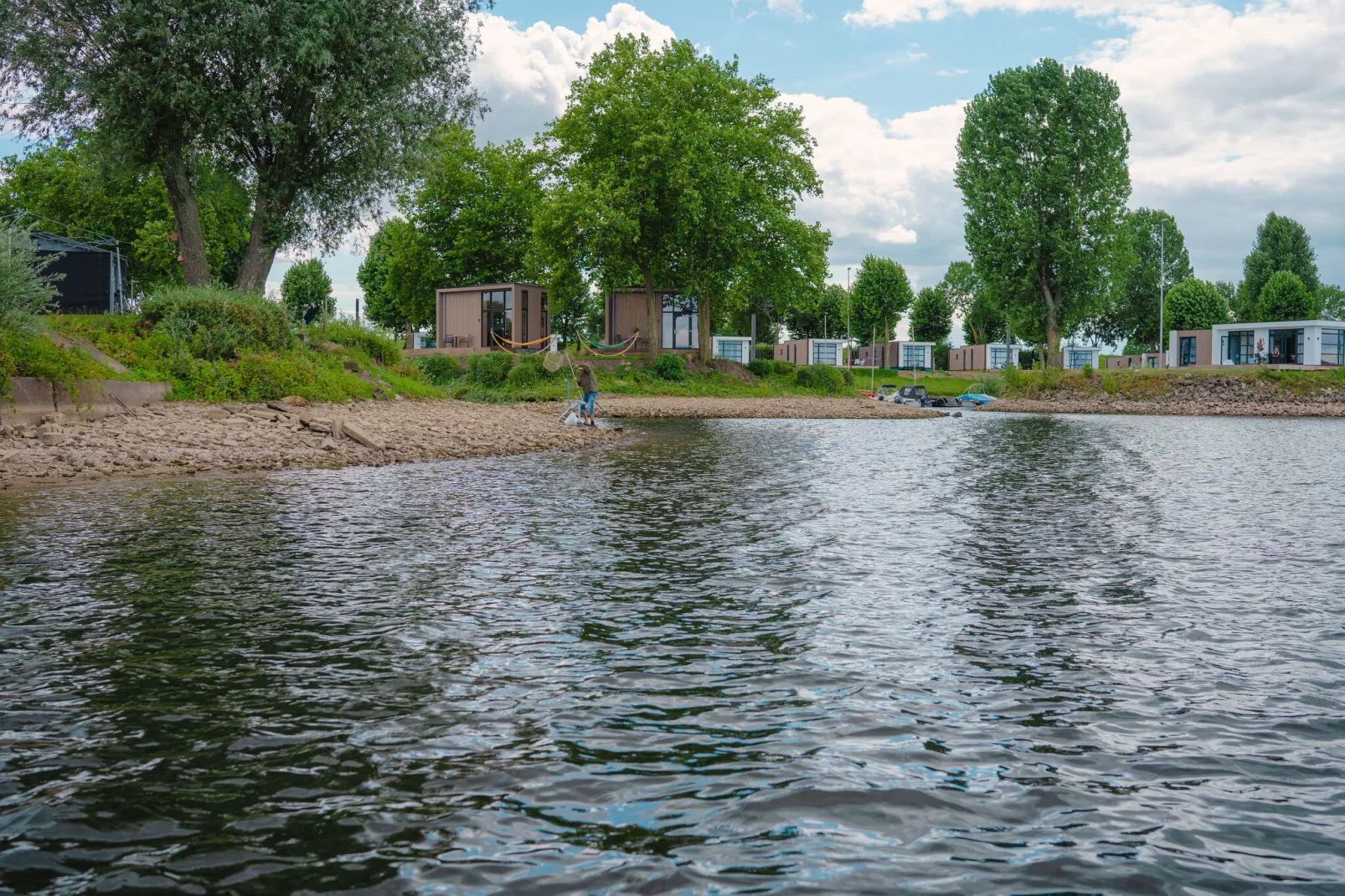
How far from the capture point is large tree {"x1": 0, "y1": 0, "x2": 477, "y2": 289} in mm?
26031

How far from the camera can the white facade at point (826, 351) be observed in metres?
105

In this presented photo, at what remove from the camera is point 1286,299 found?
8569cm

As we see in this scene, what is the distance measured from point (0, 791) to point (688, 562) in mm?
6562

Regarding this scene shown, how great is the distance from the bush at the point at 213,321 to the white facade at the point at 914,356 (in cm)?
9283

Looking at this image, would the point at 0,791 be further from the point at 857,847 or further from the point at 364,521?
the point at 364,521

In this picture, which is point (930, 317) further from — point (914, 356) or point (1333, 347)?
point (1333, 347)

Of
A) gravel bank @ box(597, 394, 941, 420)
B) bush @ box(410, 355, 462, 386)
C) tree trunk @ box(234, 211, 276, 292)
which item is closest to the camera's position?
tree trunk @ box(234, 211, 276, 292)

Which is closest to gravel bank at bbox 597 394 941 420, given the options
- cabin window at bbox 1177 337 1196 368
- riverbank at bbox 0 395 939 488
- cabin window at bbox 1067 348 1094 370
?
riverbank at bbox 0 395 939 488

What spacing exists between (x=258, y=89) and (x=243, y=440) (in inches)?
505

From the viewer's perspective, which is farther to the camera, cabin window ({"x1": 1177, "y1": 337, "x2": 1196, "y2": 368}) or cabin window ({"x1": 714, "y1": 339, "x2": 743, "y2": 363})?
cabin window ({"x1": 714, "y1": 339, "x2": 743, "y2": 363})

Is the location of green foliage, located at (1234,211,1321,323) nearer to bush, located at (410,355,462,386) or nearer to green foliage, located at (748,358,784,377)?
green foliage, located at (748,358,784,377)

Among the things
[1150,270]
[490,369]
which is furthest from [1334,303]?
[490,369]

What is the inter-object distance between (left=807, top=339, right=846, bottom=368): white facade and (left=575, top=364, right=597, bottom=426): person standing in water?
74.3 meters

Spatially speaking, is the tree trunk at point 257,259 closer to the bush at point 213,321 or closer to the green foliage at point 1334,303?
the bush at point 213,321
